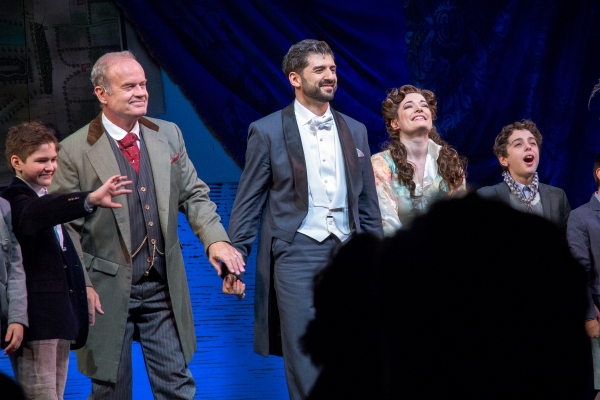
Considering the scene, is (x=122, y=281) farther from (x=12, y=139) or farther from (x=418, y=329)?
(x=418, y=329)

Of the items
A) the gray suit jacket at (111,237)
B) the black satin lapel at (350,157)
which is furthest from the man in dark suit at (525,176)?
the gray suit jacket at (111,237)

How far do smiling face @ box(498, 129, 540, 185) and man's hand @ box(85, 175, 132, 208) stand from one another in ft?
7.40

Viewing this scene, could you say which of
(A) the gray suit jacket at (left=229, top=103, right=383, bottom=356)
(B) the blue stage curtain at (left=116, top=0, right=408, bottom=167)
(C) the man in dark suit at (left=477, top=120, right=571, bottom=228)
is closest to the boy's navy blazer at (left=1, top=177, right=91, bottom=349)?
(A) the gray suit jacket at (left=229, top=103, right=383, bottom=356)

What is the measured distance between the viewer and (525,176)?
4176 mm

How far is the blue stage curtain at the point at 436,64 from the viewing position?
4.49 metres

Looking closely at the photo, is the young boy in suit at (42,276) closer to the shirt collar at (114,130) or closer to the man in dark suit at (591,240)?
the shirt collar at (114,130)

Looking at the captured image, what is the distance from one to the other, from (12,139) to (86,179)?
0.31 m

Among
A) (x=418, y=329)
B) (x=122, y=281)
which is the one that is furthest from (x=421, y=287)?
(x=122, y=281)

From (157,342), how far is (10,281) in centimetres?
59

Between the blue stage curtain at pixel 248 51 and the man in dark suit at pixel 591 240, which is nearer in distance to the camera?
the man in dark suit at pixel 591 240

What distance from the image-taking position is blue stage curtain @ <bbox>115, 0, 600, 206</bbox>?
14.7ft

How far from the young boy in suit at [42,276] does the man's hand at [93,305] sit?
0.7 inches

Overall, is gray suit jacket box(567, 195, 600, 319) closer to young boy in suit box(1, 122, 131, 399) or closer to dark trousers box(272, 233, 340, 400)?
dark trousers box(272, 233, 340, 400)

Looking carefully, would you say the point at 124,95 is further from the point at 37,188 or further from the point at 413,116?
the point at 413,116
